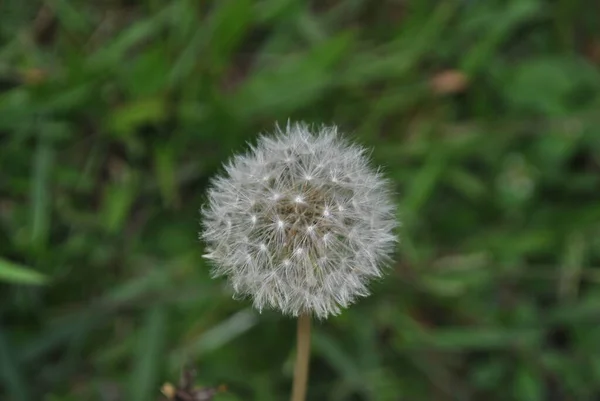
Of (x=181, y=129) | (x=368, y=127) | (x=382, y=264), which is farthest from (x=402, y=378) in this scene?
(x=382, y=264)

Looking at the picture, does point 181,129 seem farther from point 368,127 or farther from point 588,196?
point 588,196

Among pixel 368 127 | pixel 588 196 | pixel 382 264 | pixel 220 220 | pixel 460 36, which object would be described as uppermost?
pixel 460 36

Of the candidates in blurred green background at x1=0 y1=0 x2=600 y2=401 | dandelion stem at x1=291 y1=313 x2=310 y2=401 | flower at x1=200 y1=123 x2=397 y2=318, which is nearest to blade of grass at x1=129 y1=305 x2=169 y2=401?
blurred green background at x1=0 y1=0 x2=600 y2=401

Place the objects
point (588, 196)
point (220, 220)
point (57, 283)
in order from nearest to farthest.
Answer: point (220, 220) → point (57, 283) → point (588, 196)

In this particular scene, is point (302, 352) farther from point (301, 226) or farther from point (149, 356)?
point (149, 356)

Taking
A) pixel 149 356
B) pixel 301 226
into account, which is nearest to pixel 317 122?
pixel 149 356

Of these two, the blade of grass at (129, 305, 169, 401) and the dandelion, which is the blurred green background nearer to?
the blade of grass at (129, 305, 169, 401)

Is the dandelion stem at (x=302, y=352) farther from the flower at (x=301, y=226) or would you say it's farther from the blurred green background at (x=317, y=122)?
the blurred green background at (x=317, y=122)
